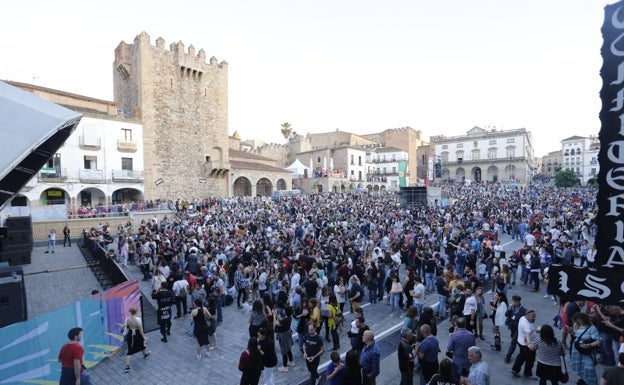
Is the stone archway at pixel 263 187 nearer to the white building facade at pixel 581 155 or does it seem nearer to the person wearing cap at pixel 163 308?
the person wearing cap at pixel 163 308

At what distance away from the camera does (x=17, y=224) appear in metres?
15.2

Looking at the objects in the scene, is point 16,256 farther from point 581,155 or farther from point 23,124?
point 581,155

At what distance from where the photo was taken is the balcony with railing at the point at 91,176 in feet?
91.4

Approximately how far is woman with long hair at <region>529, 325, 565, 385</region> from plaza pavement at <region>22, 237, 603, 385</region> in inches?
40.9

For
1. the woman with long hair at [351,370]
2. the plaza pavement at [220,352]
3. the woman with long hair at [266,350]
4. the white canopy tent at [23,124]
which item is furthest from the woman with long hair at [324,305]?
the white canopy tent at [23,124]

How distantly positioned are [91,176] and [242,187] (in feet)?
56.7

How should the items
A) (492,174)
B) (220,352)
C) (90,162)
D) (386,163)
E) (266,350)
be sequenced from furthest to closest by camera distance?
(492,174), (386,163), (90,162), (220,352), (266,350)

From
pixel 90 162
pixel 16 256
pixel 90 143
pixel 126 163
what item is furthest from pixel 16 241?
pixel 126 163

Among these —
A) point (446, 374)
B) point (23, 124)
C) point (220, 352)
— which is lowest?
point (220, 352)

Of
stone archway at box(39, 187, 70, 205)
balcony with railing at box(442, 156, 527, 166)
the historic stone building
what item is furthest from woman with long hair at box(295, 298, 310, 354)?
balcony with railing at box(442, 156, 527, 166)

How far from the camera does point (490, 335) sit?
8102 mm

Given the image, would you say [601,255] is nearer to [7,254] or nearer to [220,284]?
[220,284]

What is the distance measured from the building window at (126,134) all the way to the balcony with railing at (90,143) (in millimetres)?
1966

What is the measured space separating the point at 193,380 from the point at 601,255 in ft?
22.3
